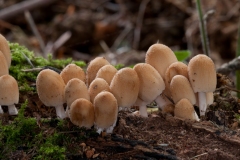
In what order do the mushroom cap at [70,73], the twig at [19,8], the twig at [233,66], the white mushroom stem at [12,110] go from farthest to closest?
the twig at [19,8], the twig at [233,66], the white mushroom stem at [12,110], the mushroom cap at [70,73]

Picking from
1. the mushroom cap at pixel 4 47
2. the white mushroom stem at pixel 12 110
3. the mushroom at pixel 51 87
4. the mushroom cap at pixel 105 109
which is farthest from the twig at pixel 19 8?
the mushroom cap at pixel 105 109

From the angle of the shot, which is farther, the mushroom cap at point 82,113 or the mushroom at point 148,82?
the mushroom at point 148,82

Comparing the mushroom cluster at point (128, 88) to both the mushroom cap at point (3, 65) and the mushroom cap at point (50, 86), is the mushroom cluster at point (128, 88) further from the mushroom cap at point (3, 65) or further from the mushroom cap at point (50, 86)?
the mushroom cap at point (3, 65)

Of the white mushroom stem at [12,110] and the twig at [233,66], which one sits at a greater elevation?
the white mushroom stem at [12,110]

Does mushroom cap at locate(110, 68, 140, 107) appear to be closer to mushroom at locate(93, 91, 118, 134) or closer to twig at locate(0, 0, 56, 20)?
mushroom at locate(93, 91, 118, 134)

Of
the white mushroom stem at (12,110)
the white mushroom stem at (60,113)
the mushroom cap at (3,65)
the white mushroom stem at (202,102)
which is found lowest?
the white mushroom stem at (202,102)

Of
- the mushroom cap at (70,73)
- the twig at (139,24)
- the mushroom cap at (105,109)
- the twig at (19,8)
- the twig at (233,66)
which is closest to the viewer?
the mushroom cap at (105,109)

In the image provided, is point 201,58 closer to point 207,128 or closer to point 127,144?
point 207,128
